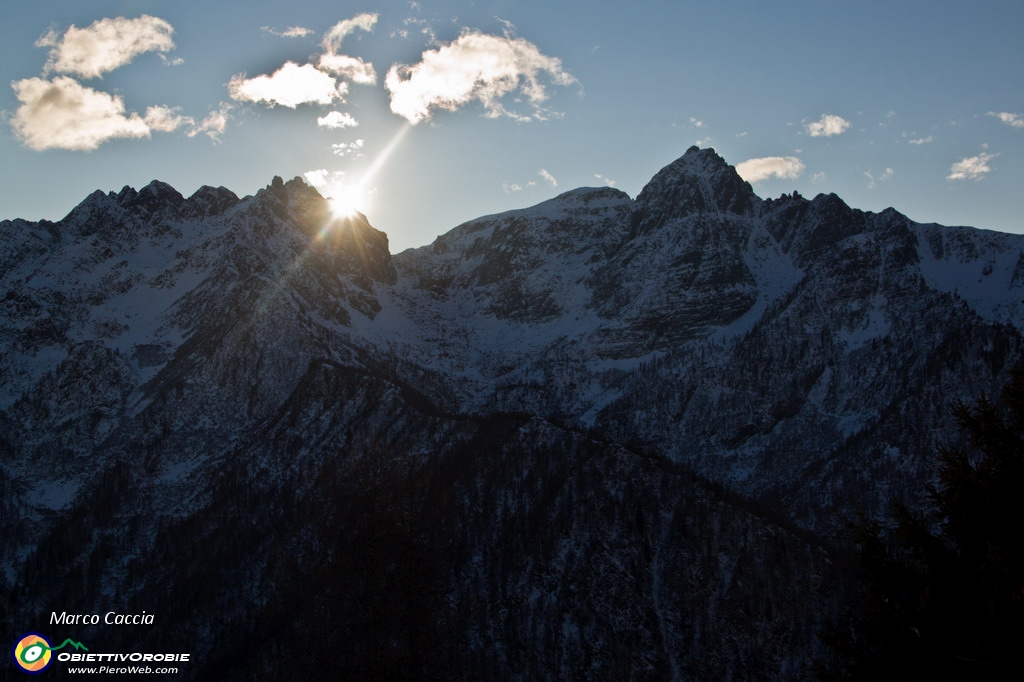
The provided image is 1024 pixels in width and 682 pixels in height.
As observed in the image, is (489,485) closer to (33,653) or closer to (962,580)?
(33,653)

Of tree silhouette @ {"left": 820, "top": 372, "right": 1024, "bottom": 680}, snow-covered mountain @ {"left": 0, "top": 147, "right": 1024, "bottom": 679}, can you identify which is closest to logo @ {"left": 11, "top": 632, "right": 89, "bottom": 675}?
snow-covered mountain @ {"left": 0, "top": 147, "right": 1024, "bottom": 679}

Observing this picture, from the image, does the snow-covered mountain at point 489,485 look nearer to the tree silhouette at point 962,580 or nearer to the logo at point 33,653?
the logo at point 33,653

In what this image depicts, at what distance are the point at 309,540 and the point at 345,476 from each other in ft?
47.9

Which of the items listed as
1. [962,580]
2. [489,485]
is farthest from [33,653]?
[962,580]

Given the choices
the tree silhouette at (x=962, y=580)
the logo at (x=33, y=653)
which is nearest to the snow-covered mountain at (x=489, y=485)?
the logo at (x=33, y=653)

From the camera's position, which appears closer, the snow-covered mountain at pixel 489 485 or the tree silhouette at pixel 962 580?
the tree silhouette at pixel 962 580

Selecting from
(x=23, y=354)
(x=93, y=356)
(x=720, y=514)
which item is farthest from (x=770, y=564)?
(x=23, y=354)

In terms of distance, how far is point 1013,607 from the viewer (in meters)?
16.2

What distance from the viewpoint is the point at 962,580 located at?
17.1m

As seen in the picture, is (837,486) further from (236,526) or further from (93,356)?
(93,356)

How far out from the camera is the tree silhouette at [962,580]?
16281mm

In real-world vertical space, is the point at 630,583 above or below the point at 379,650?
below

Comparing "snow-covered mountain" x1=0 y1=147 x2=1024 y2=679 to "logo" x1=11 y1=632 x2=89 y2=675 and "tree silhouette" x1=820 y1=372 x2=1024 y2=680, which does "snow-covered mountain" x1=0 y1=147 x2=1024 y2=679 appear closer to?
"logo" x1=11 y1=632 x2=89 y2=675

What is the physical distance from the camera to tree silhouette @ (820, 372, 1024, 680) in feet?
53.4
